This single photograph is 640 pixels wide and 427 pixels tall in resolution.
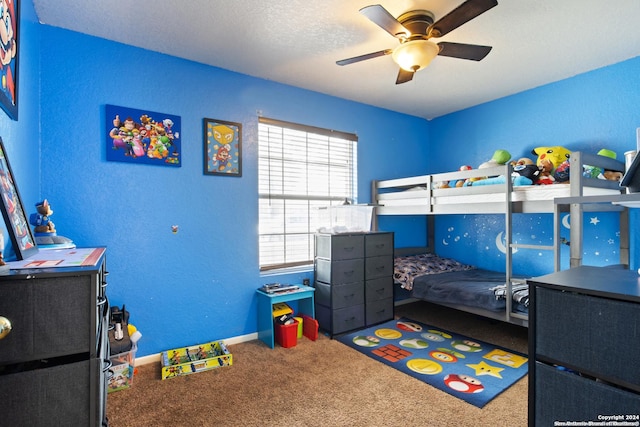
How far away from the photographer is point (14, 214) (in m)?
1.26

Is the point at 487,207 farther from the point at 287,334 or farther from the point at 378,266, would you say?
the point at 287,334

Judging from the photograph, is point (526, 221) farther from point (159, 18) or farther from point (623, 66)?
point (159, 18)

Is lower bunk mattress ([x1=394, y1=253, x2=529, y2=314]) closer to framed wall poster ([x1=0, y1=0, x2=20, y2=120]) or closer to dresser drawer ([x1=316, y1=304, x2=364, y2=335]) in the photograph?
dresser drawer ([x1=316, y1=304, x2=364, y2=335])

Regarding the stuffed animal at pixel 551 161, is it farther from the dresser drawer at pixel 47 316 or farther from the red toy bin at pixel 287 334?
the dresser drawer at pixel 47 316

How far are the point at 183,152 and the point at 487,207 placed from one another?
275 cm

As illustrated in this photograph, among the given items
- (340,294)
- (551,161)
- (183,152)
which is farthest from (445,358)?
(183,152)

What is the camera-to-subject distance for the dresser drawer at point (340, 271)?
305cm

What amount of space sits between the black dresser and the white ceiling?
1.82 metres

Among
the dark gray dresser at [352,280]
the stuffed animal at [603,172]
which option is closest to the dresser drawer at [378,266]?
the dark gray dresser at [352,280]

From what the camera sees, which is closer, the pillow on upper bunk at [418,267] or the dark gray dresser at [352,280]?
the dark gray dresser at [352,280]

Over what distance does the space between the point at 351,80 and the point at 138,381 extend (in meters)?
3.07

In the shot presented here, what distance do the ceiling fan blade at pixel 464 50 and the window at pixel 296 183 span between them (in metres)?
1.62

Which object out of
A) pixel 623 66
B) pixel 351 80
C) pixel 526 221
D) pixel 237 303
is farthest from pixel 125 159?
pixel 623 66

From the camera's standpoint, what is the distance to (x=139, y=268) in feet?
8.14
